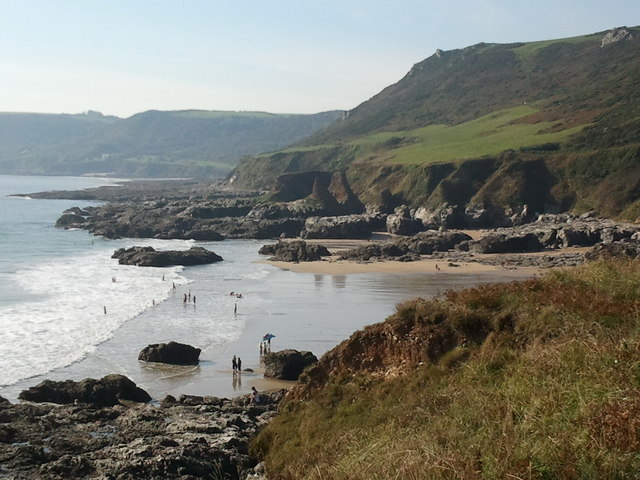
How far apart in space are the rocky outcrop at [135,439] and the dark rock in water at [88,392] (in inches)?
50.9

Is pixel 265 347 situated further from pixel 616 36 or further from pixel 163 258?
pixel 616 36

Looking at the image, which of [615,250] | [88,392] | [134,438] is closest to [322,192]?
[615,250]

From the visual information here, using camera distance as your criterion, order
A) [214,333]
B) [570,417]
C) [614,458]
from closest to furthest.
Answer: [614,458] < [570,417] < [214,333]

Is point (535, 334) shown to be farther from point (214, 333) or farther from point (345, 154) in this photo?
point (345, 154)

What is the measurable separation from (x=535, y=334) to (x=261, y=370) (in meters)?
18.2

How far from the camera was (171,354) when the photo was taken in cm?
3350

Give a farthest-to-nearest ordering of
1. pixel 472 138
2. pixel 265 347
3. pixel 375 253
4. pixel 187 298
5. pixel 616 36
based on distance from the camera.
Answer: pixel 616 36 < pixel 472 138 < pixel 375 253 < pixel 187 298 < pixel 265 347

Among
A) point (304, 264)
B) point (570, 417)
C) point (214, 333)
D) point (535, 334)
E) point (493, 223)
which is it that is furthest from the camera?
point (493, 223)

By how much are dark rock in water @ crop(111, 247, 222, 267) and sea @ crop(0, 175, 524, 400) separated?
4.24 feet

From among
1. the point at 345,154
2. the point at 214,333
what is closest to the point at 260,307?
the point at 214,333

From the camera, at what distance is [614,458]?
9172 mm

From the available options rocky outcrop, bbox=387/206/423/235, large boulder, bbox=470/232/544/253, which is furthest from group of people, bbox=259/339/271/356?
rocky outcrop, bbox=387/206/423/235

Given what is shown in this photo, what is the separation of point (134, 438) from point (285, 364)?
34.3ft

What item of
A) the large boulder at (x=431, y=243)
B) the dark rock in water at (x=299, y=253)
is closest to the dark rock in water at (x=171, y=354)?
the dark rock in water at (x=299, y=253)
